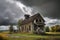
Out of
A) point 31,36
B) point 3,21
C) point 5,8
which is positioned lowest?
point 31,36

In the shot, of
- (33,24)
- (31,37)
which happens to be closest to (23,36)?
(31,37)

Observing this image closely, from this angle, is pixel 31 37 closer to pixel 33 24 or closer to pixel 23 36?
pixel 23 36

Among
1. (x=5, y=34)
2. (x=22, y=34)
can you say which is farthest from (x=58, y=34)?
(x=5, y=34)

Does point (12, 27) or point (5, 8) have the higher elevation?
point (5, 8)

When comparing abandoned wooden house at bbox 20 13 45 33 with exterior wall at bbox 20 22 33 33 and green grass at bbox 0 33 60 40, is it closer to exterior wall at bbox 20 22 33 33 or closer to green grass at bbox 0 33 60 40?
exterior wall at bbox 20 22 33 33

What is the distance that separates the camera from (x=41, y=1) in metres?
4.27

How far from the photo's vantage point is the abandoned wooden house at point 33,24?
4.07m

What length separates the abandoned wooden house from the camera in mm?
4066

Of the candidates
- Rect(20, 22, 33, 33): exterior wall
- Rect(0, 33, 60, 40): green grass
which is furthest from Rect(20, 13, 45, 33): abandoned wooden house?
Rect(0, 33, 60, 40): green grass

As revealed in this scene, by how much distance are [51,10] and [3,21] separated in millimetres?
1002

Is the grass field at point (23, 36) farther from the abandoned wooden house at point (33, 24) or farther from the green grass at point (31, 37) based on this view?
the abandoned wooden house at point (33, 24)

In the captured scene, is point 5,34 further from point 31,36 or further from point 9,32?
point 31,36

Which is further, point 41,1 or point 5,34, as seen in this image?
point 41,1

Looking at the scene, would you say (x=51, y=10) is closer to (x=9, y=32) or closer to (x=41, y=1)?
(x=41, y=1)
